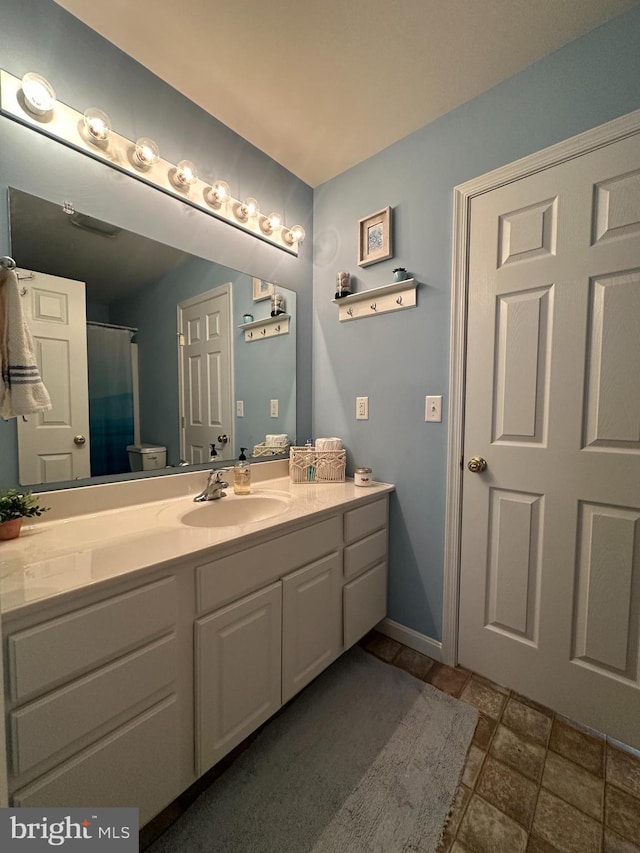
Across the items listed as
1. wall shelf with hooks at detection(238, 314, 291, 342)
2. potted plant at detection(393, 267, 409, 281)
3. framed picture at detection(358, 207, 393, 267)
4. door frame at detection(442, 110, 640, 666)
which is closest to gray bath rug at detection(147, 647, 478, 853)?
door frame at detection(442, 110, 640, 666)

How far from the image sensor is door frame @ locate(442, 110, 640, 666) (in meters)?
1.24

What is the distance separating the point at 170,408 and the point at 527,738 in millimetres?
1796

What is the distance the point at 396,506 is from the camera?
1.62 m

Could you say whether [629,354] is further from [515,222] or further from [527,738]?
[527,738]

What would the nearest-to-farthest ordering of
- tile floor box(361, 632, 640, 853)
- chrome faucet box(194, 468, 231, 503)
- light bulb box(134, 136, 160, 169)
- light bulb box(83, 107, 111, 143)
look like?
tile floor box(361, 632, 640, 853)
light bulb box(83, 107, 111, 143)
light bulb box(134, 136, 160, 169)
chrome faucet box(194, 468, 231, 503)

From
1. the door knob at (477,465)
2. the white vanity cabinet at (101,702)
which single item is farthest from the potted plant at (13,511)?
Answer: the door knob at (477,465)

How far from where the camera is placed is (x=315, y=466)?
1.72m

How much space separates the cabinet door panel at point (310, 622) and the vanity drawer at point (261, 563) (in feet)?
0.17

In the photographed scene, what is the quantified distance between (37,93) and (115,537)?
135 cm

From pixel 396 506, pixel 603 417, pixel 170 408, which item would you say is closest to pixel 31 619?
pixel 170 408

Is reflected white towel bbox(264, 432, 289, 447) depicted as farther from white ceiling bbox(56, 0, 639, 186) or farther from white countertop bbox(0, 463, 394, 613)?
white ceiling bbox(56, 0, 639, 186)

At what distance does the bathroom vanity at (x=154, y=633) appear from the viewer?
66 centimetres

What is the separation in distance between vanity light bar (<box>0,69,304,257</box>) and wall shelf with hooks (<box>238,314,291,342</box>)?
0.38 m

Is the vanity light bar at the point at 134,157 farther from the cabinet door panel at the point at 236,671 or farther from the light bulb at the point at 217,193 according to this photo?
the cabinet door panel at the point at 236,671
